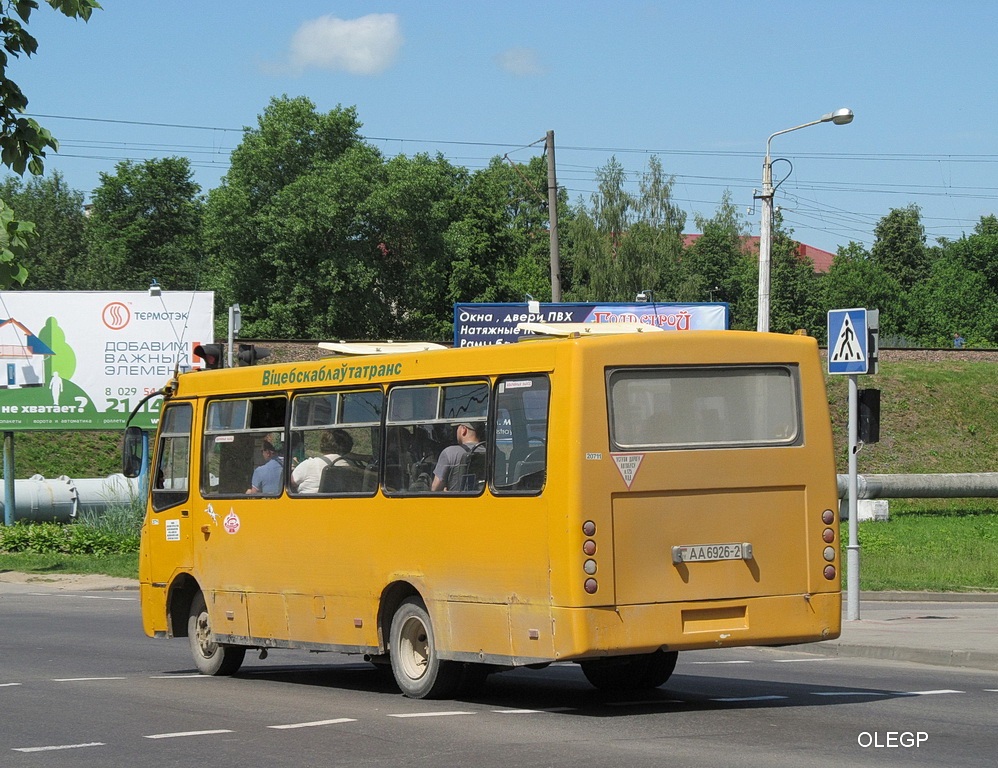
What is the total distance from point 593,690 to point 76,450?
1453 inches

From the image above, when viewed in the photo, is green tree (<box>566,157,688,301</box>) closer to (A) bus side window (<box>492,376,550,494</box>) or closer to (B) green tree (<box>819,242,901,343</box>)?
(B) green tree (<box>819,242,901,343</box>)

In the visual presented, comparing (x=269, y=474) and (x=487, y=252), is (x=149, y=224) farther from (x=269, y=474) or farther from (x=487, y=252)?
(x=269, y=474)

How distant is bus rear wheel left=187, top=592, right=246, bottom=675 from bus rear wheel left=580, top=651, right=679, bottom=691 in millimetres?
3825

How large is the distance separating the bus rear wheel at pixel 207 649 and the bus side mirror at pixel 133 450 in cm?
149

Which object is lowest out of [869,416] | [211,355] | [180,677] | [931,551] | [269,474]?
[180,677]

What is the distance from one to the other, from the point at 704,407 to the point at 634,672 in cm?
254

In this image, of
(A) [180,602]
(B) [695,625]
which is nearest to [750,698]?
(B) [695,625]

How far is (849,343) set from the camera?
1766 centimetres

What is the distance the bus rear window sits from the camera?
1056cm

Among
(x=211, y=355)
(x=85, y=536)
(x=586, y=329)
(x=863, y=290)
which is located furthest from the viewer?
(x=863, y=290)

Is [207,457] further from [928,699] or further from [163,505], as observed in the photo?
[928,699]

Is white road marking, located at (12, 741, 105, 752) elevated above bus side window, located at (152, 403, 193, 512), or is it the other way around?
bus side window, located at (152, 403, 193, 512)

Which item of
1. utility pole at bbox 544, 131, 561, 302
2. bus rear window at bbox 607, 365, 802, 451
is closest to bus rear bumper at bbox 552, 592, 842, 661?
bus rear window at bbox 607, 365, 802, 451

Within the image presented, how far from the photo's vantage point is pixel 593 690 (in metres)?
12.4
